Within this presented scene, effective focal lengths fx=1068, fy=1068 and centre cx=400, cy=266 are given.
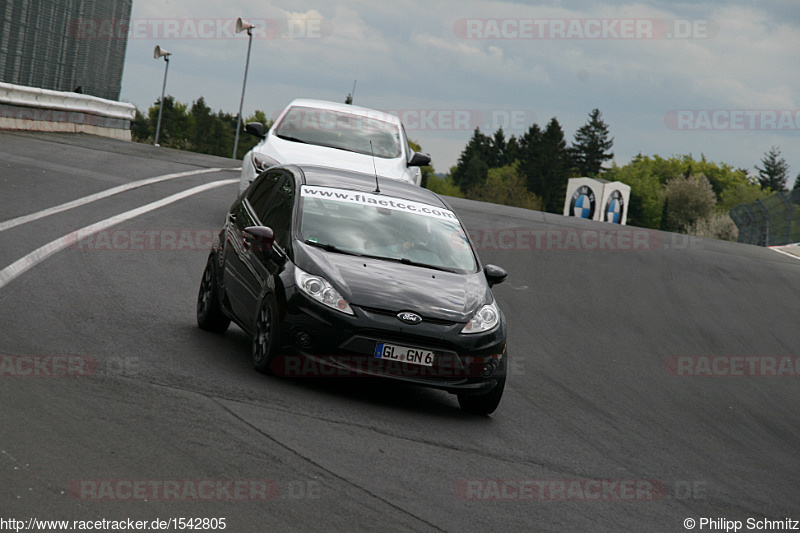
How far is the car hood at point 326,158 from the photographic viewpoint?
14.1 meters

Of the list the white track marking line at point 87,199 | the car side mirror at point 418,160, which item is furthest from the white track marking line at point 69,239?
the car side mirror at point 418,160

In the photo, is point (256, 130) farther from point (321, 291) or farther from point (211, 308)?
Answer: point (321, 291)

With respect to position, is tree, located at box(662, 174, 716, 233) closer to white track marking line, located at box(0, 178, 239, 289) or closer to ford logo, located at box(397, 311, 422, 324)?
white track marking line, located at box(0, 178, 239, 289)

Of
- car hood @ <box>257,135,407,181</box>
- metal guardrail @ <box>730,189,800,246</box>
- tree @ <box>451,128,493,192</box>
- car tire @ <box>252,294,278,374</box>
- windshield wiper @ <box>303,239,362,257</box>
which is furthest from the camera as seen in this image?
tree @ <box>451,128,493,192</box>

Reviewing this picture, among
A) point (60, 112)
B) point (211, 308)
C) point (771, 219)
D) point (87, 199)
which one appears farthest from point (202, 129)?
point (211, 308)

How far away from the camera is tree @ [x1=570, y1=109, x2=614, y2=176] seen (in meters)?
159

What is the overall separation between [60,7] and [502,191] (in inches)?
4998

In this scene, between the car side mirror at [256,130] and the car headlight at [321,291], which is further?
the car side mirror at [256,130]

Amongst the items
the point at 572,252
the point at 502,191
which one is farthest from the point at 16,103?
the point at 502,191

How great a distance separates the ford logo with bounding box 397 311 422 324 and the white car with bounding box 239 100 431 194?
645 centimetres

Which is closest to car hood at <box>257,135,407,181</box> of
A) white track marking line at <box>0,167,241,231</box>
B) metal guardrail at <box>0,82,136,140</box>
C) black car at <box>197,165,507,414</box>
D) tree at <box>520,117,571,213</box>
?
white track marking line at <box>0,167,241,231</box>

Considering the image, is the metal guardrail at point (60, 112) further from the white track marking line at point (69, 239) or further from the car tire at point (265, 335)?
the car tire at point (265, 335)

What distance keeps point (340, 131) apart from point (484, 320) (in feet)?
25.9

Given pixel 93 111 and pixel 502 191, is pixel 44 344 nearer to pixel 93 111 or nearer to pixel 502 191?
pixel 93 111
